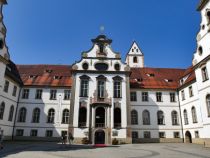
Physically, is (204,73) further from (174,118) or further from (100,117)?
(100,117)

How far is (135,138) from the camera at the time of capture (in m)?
36.6

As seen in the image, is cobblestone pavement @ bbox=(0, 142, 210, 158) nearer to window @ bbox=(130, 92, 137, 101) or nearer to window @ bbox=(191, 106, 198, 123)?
window @ bbox=(191, 106, 198, 123)

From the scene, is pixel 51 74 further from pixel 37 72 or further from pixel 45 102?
pixel 45 102

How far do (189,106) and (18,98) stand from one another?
3078 cm

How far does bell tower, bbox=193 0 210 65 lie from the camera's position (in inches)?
1089

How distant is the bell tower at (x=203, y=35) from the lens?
27.7 metres

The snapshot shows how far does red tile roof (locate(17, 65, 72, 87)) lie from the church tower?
2343cm

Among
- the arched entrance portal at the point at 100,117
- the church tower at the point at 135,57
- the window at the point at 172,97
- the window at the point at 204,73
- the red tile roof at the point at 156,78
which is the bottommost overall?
the arched entrance portal at the point at 100,117

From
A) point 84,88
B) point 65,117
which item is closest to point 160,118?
point 84,88

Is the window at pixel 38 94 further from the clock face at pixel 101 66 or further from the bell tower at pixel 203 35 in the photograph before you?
the bell tower at pixel 203 35

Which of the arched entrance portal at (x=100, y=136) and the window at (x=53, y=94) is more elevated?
the window at (x=53, y=94)

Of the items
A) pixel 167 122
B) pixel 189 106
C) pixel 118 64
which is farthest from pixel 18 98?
pixel 189 106

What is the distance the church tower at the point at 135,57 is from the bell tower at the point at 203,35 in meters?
32.1

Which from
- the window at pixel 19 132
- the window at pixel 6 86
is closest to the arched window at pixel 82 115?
the window at pixel 19 132
